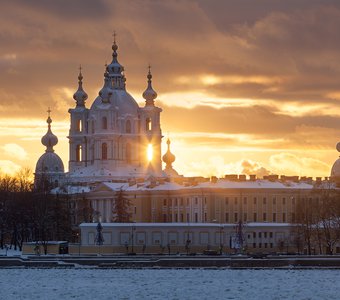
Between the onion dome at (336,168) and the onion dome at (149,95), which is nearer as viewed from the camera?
the onion dome at (336,168)

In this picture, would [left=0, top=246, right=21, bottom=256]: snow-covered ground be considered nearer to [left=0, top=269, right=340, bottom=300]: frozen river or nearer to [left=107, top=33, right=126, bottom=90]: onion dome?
[left=0, top=269, right=340, bottom=300]: frozen river

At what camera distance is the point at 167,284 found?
287 ft

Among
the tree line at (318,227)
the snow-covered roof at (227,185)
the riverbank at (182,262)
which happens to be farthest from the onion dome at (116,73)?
the riverbank at (182,262)

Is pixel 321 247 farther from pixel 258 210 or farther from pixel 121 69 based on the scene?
pixel 121 69

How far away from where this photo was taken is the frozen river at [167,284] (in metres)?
80.2

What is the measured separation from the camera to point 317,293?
8088cm

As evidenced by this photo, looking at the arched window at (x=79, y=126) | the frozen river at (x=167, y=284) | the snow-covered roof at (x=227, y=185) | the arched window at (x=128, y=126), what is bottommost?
the frozen river at (x=167, y=284)

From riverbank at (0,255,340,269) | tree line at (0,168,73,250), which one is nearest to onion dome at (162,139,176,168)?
tree line at (0,168,73,250)

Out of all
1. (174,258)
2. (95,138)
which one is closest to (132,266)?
(174,258)

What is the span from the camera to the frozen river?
8025 cm

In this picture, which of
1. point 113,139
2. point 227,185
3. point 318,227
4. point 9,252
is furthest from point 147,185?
point 318,227

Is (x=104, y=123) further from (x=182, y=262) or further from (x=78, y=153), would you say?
(x=182, y=262)

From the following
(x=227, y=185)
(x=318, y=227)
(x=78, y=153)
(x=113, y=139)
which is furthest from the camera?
(x=78, y=153)

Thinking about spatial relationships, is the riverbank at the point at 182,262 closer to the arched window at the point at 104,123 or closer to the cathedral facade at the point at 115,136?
the cathedral facade at the point at 115,136
